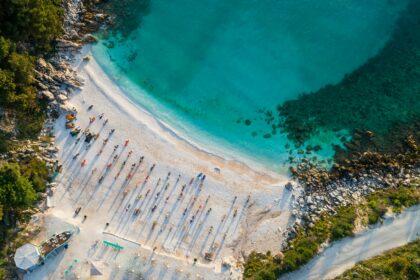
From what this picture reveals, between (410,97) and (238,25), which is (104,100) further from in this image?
(410,97)

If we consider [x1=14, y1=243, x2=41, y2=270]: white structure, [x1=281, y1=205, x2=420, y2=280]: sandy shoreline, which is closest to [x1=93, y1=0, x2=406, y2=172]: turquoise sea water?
[x1=281, y1=205, x2=420, y2=280]: sandy shoreline

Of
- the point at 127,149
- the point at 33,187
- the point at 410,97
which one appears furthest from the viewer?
the point at 410,97

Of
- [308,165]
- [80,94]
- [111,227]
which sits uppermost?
[308,165]

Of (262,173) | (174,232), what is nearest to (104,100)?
(174,232)

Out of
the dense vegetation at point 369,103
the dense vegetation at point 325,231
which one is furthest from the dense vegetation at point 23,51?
the dense vegetation at point 325,231

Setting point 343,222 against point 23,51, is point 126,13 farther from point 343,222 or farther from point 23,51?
point 343,222
